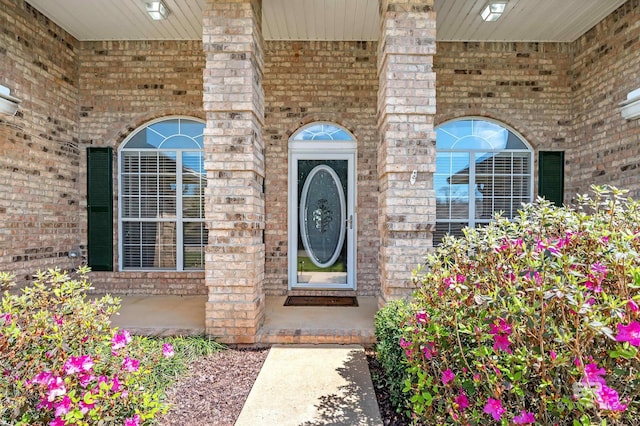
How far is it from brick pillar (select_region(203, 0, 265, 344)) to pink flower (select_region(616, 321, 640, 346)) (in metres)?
2.77

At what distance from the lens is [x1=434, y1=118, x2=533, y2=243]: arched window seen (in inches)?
207

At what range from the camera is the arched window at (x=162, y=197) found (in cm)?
530

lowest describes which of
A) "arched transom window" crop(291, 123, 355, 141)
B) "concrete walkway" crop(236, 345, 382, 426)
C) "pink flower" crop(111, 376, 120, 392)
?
"concrete walkway" crop(236, 345, 382, 426)

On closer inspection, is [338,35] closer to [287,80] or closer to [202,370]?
[287,80]

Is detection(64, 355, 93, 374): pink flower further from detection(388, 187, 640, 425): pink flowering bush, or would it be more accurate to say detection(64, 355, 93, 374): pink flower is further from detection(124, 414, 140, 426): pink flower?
detection(388, 187, 640, 425): pink flowering bush

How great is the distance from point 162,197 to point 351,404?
14.0 ft

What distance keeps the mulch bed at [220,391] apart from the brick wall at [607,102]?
3998 millimetres

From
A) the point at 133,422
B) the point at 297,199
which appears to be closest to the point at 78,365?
the point at 133,422

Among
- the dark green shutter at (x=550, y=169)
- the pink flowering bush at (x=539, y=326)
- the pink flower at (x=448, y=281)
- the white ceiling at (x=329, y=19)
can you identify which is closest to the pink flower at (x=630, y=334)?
the pink flowering bush at (x=539, y=326)

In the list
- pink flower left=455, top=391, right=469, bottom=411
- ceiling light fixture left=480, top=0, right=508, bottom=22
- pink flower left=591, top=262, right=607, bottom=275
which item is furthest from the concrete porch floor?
ceiling light fixture left=480, top=0, right=508, bottom=22

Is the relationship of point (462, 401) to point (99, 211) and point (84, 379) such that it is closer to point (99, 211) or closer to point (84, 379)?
point (84, 379)

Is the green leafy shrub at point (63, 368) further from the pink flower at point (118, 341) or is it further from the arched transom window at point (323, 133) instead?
the arched transom window at point (323, 133)

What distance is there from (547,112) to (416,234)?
355 cm

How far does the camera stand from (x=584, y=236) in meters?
1.70
